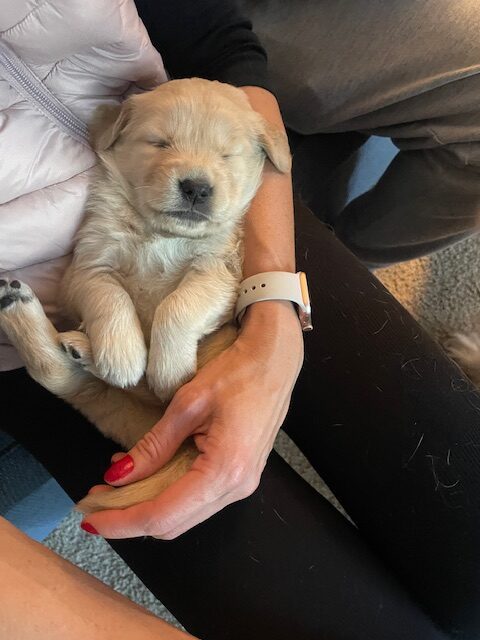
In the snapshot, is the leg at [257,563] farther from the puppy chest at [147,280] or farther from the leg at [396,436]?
the puppy chest at [147,280]

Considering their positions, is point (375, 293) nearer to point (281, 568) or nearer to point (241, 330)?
point (241, 330)

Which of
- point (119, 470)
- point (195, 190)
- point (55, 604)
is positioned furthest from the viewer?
point (195, 190)

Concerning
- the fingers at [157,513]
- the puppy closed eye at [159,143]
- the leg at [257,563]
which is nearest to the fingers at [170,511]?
the fingers at [157,513]

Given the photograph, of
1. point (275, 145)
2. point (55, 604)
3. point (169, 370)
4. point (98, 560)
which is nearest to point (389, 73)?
point (275, 145)

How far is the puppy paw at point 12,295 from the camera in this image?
0.90m

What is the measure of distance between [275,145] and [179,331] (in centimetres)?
39

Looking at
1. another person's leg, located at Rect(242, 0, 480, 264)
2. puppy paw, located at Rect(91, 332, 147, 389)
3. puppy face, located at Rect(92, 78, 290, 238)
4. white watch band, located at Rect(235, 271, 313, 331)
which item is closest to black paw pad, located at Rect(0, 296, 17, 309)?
puppy paw, located at Rect(91, 332, 147, 389)

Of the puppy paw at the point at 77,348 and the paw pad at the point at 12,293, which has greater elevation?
the paw pad at the point at 12,293

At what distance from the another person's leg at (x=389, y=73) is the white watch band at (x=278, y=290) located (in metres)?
0.46

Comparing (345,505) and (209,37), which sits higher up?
(209,37)

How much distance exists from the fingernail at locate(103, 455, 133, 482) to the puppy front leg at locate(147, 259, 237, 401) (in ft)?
0.41

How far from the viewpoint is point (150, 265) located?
1012mm

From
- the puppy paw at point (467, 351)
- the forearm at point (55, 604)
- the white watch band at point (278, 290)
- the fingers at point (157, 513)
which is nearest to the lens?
the forearm at point (55, 604)

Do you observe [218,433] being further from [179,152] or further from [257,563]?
[179,152]
